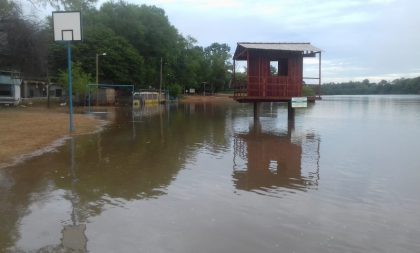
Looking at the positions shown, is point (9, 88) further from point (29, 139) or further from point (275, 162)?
point (275, 162)

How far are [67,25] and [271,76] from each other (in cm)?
1289

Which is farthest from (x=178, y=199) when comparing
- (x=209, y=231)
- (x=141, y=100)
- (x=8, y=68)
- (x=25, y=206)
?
(x=141, y=100)

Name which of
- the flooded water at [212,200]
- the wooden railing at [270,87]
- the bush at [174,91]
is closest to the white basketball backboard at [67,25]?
the flooded water at [212,200]

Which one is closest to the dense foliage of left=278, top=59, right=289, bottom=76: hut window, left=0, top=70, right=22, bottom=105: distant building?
left=0, top=70, right=22, bottom=105: distant building

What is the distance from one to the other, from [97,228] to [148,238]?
0.90 m

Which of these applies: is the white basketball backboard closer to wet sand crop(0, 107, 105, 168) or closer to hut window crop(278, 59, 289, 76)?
wet sand crop(0, 107, 105, 168)

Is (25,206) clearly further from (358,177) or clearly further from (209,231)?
(358,177)

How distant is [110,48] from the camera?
5819 cm

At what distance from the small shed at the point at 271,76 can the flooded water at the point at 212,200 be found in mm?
12136

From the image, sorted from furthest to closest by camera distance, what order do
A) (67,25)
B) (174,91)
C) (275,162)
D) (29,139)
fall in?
(174,91)
(67,25)
(29,139)
(275,162)

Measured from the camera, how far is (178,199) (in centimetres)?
805

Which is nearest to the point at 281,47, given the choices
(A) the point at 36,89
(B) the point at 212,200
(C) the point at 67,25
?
(C) the point at 67,25

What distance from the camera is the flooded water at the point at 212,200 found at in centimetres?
590

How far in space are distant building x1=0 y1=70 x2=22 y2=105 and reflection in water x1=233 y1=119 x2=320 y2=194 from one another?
34286 millimetres
